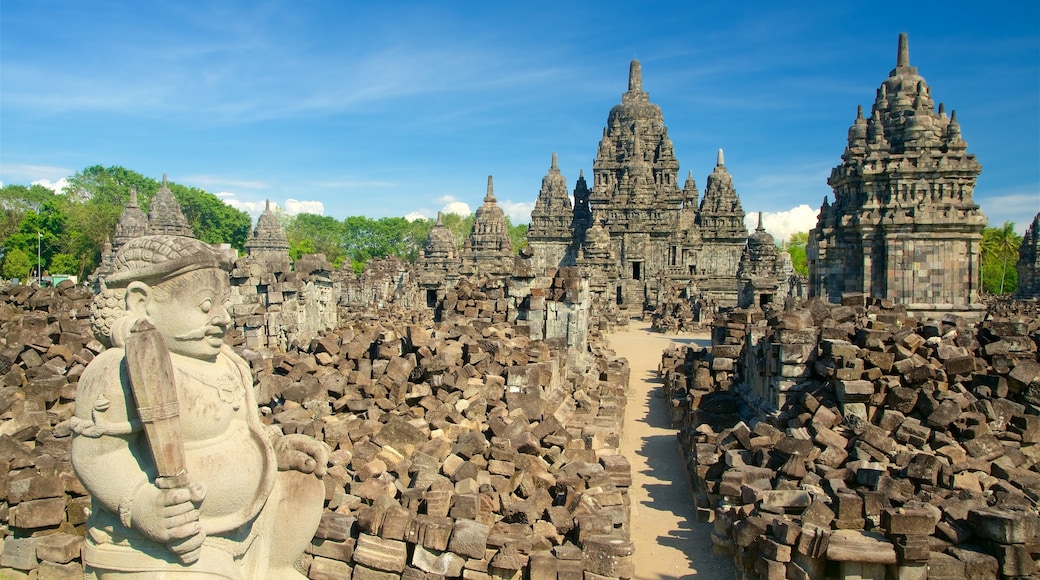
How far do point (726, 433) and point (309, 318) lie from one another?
10085 mm

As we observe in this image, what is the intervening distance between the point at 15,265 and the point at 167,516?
150 ft

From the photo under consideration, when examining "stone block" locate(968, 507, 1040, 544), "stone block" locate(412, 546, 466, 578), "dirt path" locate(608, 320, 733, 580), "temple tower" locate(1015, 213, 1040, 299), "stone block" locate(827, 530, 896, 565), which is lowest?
"dirt path" locate(608, 320, 733, 580)

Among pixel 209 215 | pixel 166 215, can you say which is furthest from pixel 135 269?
pixel 209 215

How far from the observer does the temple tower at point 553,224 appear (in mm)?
40812

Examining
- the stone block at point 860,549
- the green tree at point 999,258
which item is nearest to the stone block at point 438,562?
the stone block at point 860,549

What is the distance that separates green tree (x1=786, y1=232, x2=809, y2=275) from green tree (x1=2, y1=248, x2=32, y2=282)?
58.8m

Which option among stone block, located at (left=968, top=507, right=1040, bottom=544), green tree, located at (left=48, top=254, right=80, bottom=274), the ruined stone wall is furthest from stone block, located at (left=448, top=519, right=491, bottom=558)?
green tree, located at (left=48, top=254, right=80, bottom=274)

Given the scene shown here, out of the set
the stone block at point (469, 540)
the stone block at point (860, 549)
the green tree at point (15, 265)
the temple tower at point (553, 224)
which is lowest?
the stone block at point (469, 540)

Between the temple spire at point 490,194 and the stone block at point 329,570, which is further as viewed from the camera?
the temple spire at point 490,194

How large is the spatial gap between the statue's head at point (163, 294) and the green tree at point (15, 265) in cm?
4417

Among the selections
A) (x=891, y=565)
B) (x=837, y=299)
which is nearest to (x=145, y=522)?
(x=891, y=565)

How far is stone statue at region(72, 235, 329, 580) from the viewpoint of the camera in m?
2.66

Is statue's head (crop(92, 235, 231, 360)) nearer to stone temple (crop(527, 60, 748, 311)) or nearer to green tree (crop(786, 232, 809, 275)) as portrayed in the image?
stone temple (crop(527, 60, 748, 311))

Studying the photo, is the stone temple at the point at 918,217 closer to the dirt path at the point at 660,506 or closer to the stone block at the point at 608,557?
the dirt path at the point at 660,506
